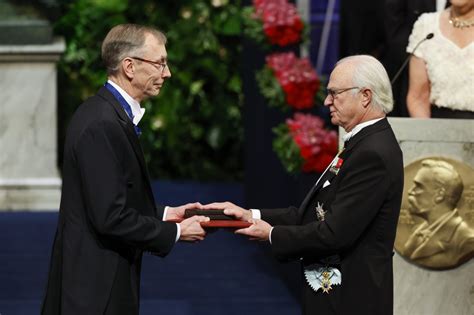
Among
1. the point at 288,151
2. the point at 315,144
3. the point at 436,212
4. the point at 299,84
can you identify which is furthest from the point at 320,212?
the point at 299,84

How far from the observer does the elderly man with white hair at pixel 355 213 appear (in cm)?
480

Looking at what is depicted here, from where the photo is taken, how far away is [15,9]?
12.3m

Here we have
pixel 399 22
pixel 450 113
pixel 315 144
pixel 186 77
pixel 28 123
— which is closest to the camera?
pixel 450 113

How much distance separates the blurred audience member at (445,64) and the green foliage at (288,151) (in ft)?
5.21

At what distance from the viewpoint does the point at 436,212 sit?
6.47 m

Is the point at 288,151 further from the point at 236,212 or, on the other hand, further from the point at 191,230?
the point at 191,230

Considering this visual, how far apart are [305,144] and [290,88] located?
573mm

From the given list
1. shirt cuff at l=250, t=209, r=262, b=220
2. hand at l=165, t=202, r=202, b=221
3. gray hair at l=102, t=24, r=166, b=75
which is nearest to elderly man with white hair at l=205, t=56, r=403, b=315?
shirt cuff at l=250, t=209, r=262, b=220

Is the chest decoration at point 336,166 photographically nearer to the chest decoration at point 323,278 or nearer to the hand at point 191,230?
the chest decoration at point 323,278

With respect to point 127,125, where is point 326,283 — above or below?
below

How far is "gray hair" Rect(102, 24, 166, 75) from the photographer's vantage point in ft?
16.2

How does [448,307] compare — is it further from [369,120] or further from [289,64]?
[289,64]

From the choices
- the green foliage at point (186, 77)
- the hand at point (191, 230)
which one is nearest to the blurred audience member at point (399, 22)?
the hand at point (191, 230)

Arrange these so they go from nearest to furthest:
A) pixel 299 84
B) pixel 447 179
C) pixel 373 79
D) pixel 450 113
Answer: pixel 373 79
pixel 447 179
pixel 450 113
pixel 299 84
